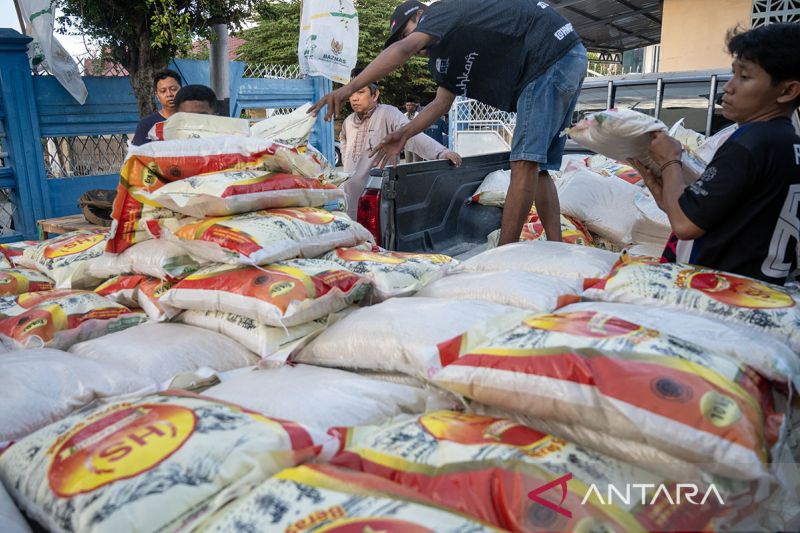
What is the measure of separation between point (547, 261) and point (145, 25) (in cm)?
438

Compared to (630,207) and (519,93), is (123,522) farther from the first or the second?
(630,207)

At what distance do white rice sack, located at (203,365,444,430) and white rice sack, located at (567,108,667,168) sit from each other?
3.36 ft

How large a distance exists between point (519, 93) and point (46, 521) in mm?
2532

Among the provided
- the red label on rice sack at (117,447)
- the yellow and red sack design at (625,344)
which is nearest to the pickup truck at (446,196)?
the yellow and red sack design at (625,344)

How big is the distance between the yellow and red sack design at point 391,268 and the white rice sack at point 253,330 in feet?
0.75

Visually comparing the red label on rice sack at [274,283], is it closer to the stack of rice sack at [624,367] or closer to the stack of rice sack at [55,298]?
the stack of rice sack at [624,367]

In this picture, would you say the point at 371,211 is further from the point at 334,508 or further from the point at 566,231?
the point at 334,508

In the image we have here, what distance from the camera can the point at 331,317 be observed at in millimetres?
2021

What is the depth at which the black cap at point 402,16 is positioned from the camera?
3090 mm

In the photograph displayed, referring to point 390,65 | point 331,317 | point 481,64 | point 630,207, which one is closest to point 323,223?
point 331,317

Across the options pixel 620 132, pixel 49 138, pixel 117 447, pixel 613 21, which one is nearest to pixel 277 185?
pixel 620 132

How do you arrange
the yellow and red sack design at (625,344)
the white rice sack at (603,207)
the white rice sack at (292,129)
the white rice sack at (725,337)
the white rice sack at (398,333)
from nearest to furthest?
the yellow and red sack design at (625,344), the white rice sack at (725,337), the white rice sack at (398,333), the white rice sack at (292,129), the white rice sack at (603,207)

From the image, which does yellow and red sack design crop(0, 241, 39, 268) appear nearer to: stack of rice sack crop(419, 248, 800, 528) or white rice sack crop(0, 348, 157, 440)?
white rice sack crop(0, 348, 157, 440)

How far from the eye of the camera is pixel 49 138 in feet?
18.0
